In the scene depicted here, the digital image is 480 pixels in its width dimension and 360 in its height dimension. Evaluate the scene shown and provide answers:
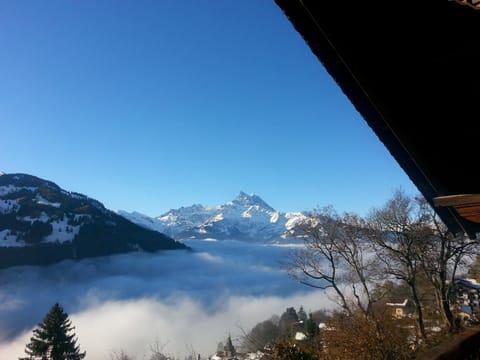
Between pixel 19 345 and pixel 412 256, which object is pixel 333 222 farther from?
pixel 19 345

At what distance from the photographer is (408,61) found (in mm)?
1610

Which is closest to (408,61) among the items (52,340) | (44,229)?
(52,340)

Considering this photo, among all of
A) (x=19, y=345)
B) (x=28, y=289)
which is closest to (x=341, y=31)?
(x=19, y=345)

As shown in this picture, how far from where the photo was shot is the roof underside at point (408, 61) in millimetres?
1349

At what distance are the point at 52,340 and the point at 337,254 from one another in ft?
136

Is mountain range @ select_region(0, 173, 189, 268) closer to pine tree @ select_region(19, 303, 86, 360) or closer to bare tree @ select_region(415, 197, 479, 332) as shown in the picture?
pine tree @ select_region(19, 303, 86, 360)

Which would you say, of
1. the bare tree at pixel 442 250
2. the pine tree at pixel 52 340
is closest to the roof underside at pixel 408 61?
the bare tree at pixel 442 250

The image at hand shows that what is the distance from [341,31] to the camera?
4.75 feet

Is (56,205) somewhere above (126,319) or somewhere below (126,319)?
above

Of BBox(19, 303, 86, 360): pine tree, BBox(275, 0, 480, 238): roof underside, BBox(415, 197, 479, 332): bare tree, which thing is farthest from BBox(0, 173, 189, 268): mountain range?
BBox(275, 0, 480, 238): roof underside

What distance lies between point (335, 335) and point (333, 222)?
7450 mm

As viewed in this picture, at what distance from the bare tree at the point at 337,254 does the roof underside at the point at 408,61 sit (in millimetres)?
18393

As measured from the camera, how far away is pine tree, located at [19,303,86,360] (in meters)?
41.0

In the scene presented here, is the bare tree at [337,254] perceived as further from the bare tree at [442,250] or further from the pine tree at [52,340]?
the pine tree at [52,340]
